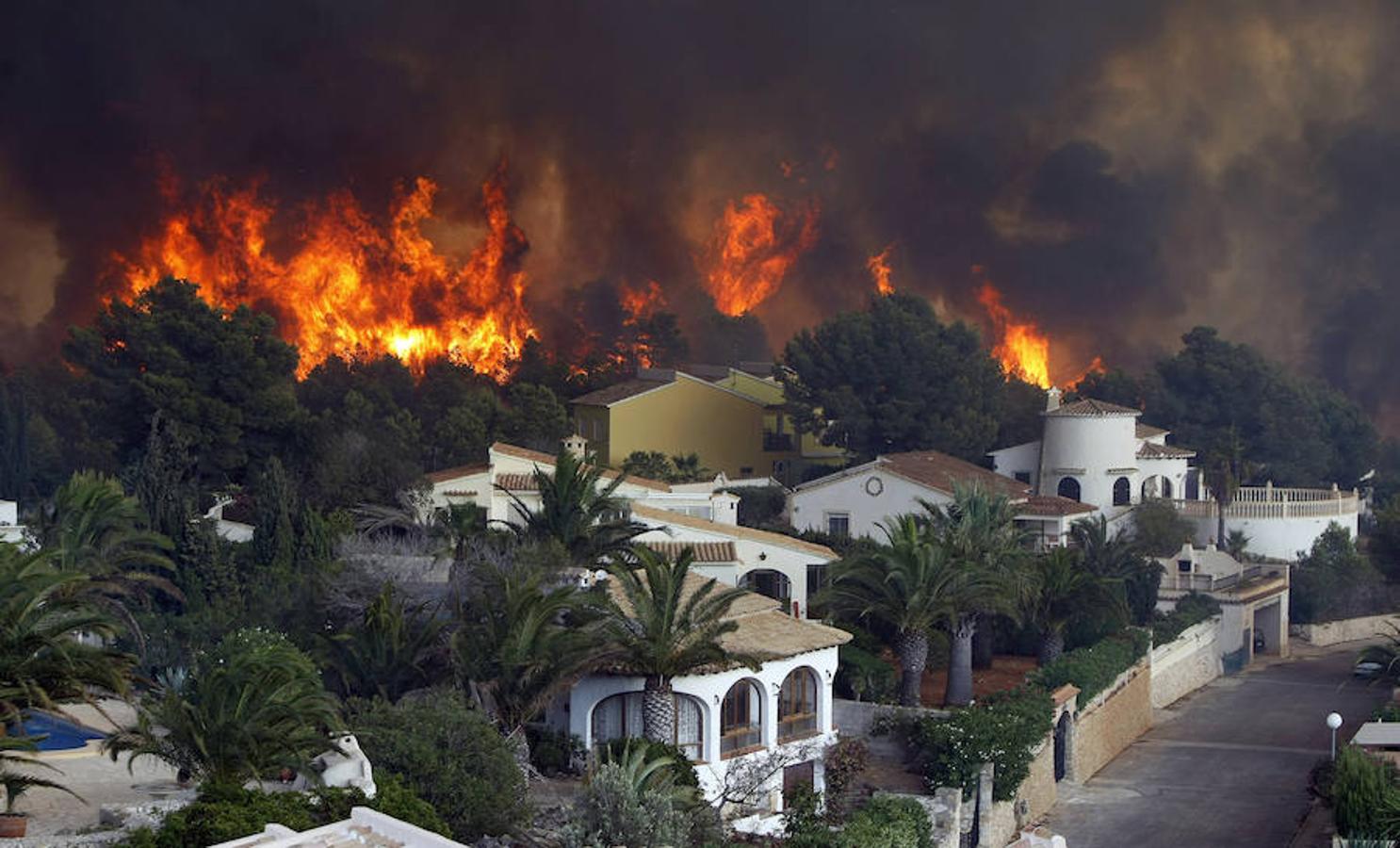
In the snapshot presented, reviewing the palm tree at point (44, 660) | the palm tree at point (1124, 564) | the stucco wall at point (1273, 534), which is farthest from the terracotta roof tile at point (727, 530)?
the palm tree at point (44, 660)

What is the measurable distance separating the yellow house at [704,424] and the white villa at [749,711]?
1155 inches

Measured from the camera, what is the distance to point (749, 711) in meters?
32.5

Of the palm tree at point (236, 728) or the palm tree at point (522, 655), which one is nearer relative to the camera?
the palm tree at point (236, 728)

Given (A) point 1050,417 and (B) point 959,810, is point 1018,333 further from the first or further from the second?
(B) point 959,810

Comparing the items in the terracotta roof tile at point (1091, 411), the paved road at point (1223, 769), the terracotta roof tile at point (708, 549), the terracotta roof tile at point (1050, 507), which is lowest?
the paved road at point (1223, 769)

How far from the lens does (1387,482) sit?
74000mm

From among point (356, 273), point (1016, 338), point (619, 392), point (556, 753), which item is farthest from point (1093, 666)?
point (1016, 338)

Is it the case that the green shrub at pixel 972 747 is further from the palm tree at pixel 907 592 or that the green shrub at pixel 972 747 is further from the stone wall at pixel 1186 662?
the stone wall at pixel 1186 662

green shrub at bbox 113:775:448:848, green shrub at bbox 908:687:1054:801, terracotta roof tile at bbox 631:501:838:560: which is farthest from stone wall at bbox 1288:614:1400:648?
green shrub at bbox 113:775:448:848

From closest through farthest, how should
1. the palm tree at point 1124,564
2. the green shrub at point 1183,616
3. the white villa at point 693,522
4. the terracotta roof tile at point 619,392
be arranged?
the white villa at point 693,522
the green shrub at point 1183,616
the palm tree at point 1124,564
the terracotta roof tile at point 619,392

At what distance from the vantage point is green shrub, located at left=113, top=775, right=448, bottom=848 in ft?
68.9

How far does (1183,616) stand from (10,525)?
30.3 metres

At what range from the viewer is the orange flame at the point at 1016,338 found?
89125 millimetres

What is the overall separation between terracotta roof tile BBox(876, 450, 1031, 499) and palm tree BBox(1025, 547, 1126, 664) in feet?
29.1
